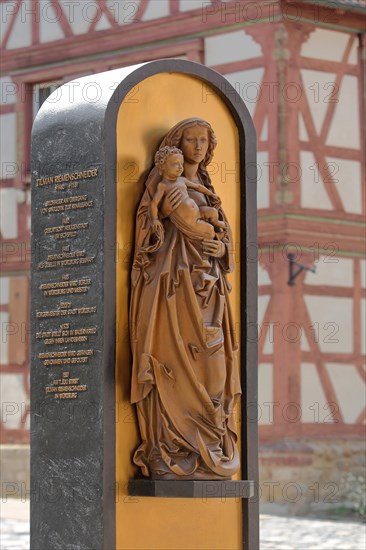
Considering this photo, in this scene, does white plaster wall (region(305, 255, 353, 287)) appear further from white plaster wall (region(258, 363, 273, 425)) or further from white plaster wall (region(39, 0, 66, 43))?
white plaster wall (region(39, 0, 66, 43))

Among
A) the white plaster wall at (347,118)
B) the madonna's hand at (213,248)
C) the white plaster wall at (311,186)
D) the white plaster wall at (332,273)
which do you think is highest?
the white plaster wall at (347,118)

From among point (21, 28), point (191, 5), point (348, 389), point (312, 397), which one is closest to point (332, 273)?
point (348, 389)

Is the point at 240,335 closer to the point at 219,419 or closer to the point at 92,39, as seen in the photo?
the point at 219,419

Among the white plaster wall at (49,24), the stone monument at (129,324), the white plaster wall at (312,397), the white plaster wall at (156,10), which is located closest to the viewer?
the stone monument at (129,324)

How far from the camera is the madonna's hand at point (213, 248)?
23.0ft

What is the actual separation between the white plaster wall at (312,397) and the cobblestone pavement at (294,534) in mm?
1232

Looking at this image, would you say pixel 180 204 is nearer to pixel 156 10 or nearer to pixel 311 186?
pixel 311 186

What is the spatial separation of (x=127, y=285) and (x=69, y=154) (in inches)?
27.3

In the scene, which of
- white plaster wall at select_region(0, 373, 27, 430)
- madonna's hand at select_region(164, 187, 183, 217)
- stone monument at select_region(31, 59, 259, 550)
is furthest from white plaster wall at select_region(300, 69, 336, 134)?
madonna's hand at select_region(164, 187, 183, 217)

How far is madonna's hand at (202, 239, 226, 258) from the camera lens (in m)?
7.00

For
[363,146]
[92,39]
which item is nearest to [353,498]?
[363,146]

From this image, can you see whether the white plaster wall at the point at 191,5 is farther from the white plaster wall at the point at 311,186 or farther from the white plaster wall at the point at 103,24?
the white plaster wall at the point at 311,186

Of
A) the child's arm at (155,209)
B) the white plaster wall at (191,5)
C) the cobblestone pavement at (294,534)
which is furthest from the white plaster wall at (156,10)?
the child's arm at (155,209)

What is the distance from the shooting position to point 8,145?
18.8 m
